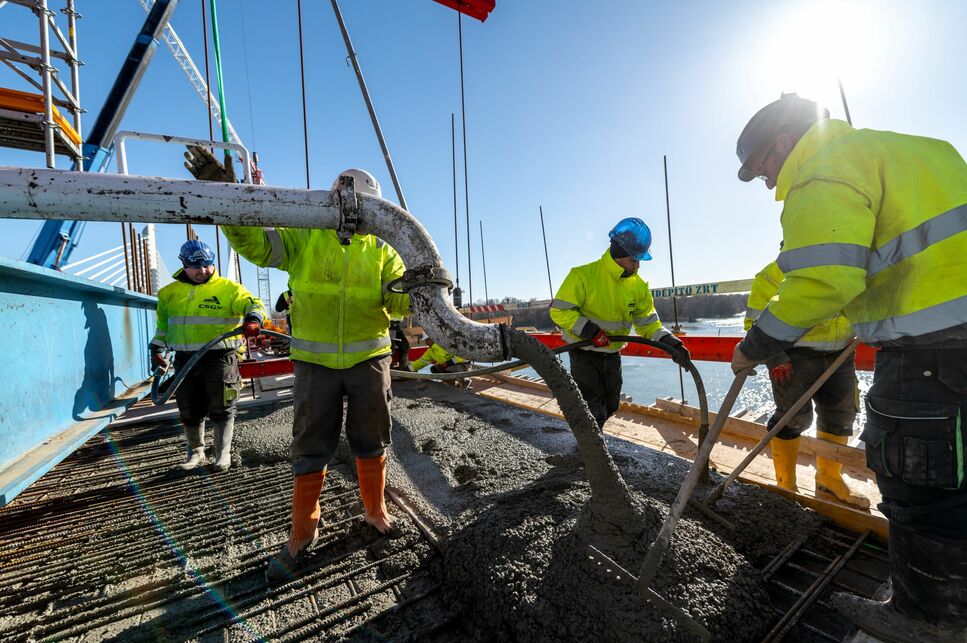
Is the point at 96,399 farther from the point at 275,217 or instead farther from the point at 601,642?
the point at 601,642

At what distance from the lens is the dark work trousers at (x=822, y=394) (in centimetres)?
266

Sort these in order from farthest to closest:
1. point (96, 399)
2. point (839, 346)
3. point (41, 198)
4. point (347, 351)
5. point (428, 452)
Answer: point (428, 452), point (96, 399), point (839, 346), point (347, 351), point (41, 198)

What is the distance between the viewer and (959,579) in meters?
1.24

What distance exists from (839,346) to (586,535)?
225 centimetres

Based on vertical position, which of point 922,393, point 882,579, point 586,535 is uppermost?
point 922,393

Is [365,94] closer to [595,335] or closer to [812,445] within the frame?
[595,335]

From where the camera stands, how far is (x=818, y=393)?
278cm

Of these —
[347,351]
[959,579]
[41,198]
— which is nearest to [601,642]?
[959,579]

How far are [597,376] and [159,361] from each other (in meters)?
3.84

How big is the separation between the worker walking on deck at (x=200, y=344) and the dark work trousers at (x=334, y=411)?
1.55 metres

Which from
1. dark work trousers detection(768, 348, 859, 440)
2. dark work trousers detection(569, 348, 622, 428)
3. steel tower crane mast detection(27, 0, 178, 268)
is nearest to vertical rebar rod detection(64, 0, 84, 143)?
steel tower crane mast detection(27, 0, 178, 268)

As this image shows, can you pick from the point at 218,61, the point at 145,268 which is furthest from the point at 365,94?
the point at 145,268

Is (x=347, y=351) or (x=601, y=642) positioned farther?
(x=347, y=351)

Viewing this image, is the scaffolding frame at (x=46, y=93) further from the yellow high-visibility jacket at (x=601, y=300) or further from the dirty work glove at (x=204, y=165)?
the yellow high-visibility jacket at (x=601, y=300)
